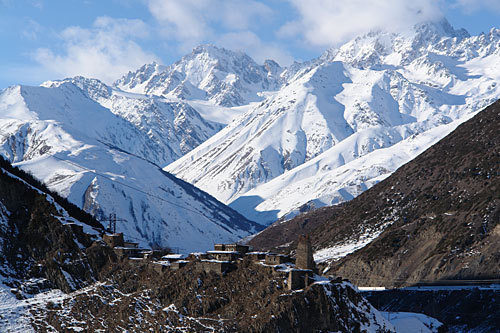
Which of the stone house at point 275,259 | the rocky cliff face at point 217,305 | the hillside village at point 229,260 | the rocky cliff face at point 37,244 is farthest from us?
the rocky cliff face at point 37,244

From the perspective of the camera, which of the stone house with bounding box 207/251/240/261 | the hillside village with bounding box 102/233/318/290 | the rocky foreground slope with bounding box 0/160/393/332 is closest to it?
the rocky foreground slope with bounding box 0/160/393/332

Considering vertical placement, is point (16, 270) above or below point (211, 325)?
above

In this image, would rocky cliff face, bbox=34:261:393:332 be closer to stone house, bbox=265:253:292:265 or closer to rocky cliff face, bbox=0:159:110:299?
stone house, bbox=265:253:292:265

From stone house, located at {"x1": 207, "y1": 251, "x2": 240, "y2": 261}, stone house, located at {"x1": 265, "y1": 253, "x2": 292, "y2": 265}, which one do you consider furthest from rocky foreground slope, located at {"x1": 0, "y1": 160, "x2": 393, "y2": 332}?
stone house, located at {"x1": 207, "y1": 251, "x2": 240, "y2": 261}

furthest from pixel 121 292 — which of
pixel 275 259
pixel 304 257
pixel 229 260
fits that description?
pixel 304 257

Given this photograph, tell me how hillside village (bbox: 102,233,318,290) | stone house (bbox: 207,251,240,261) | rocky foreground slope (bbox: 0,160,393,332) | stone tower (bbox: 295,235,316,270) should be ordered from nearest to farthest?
rocky foreground slope (bbox: 0,160,393,332), hillside village (bbox: 102,233,318,290), stone tower (bbox: 295,235,316,270), stone house (bbox: 207,251,240,261)

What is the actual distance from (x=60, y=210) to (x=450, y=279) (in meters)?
86.9

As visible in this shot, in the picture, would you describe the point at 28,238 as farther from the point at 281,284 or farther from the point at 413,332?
the point at 413,332

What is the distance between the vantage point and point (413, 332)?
109 m

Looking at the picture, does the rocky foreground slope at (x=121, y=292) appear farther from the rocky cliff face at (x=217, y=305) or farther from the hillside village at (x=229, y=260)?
the hillside village at (x=229, y=260)

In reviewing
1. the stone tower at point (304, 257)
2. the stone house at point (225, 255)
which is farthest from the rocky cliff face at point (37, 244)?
the stone tower at point (304, 257)

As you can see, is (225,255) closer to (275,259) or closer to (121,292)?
(275,259)

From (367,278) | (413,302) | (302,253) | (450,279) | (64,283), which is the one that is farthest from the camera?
(367,278)

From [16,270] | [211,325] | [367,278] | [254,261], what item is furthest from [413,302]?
[16,270]
